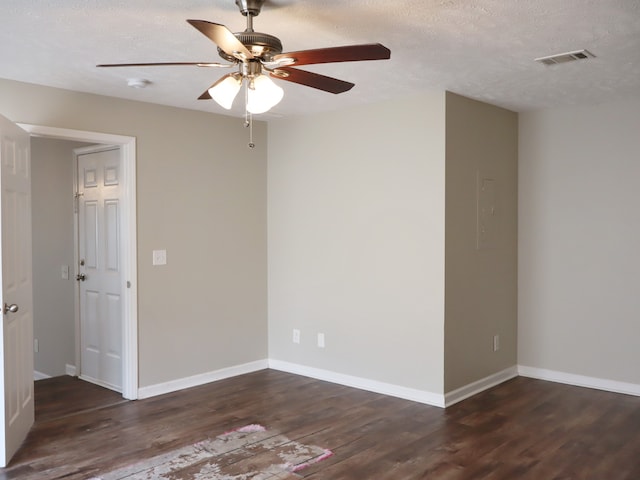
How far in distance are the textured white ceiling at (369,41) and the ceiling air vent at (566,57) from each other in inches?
2.2

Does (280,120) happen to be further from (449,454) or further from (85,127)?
(449,454)

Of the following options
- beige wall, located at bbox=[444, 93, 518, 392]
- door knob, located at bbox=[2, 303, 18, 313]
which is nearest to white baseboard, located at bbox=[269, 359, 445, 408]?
beige wall, located at bbox=[444, 93, 518, 392]

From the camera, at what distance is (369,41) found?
121 inches

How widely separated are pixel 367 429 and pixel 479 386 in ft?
4.36

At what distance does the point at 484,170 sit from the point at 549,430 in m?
2.07

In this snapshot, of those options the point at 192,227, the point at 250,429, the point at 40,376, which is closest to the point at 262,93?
the point at 250,429

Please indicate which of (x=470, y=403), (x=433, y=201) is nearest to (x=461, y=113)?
(x=433, y=201)

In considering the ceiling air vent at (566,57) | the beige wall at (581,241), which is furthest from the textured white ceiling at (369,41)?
the beige wall at (581,241)

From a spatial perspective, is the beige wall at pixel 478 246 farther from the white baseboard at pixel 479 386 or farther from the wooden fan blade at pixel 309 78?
the wooden fan blade at pixel 309 78

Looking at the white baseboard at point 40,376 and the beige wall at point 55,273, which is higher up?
the beige wall at point 55,273

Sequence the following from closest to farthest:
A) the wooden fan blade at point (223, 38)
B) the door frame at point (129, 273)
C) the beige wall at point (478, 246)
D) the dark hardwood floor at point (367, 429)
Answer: the wooden fan blade at point (223, 38) → the dark hardwood floor at point (367, 429) → the beige wall at point (478, 246) → the door frame at point (129, 273)

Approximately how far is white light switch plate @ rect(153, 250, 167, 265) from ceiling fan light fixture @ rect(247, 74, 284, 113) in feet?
8.26

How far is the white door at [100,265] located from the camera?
485cm

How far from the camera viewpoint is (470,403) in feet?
14.6
